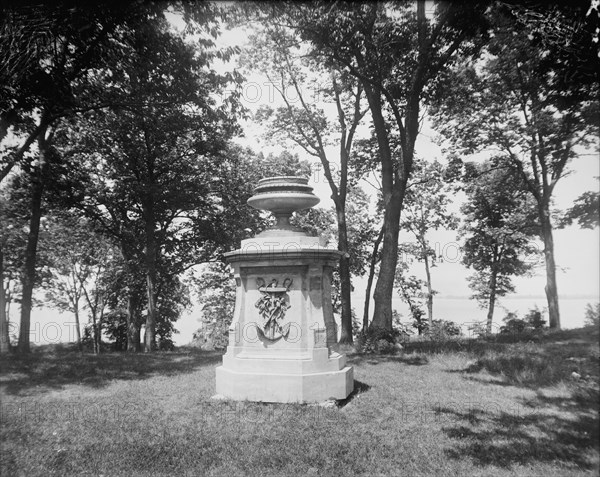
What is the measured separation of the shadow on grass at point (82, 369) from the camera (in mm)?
7243

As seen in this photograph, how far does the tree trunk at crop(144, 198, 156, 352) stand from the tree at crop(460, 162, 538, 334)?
16004mm

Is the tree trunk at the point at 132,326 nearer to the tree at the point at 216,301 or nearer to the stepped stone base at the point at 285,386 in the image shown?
the tree at the point at 216,301

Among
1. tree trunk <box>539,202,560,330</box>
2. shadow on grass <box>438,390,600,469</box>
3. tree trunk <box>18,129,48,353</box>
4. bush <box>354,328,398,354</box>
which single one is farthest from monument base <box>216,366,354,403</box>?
tree trunk <box>539,202,560,330</box>

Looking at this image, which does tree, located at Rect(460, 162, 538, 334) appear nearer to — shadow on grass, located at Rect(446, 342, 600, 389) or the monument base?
shadow on grass, located at Rect(446, 342, 600, 389)

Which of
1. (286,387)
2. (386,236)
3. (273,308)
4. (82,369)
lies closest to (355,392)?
(286,387)

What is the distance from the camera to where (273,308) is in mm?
6008

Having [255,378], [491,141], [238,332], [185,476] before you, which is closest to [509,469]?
[185,476]

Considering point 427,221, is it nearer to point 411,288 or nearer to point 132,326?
point 411,288

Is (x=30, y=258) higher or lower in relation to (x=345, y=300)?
higher

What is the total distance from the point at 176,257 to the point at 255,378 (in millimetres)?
13671

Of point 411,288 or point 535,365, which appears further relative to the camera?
point 411,288

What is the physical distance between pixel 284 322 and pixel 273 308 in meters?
0.29

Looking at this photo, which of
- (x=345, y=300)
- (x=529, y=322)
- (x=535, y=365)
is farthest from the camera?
(x=529, y=322)

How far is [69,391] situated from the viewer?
6.65 m
